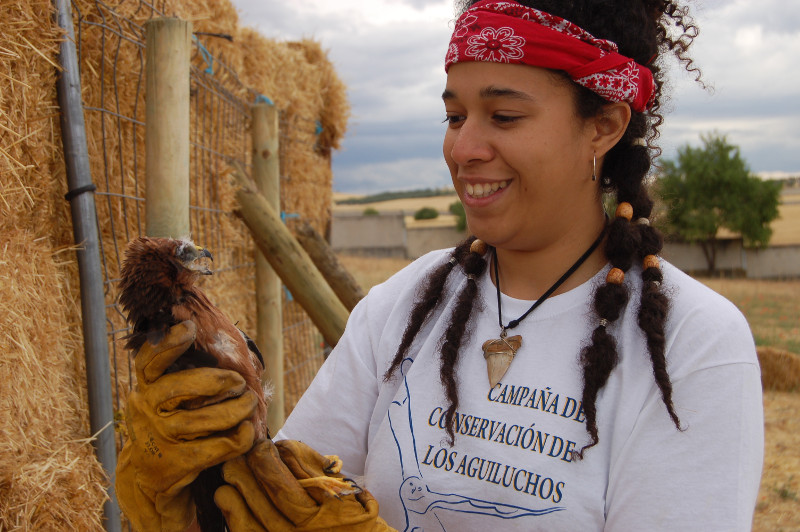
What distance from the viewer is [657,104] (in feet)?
6.22

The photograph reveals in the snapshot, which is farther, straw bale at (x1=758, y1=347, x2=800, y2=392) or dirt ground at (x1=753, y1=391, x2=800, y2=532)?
straw bale at (x1=758, y1=347, x2=800, y2=392)

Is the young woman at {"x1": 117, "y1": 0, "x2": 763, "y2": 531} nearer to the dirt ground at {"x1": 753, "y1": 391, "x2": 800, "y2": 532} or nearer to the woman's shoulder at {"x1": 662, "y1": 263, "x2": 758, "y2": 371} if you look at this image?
the woman's shoulder at {"x1": 662, "y1": 263, "x2": 758, "y2": 371}

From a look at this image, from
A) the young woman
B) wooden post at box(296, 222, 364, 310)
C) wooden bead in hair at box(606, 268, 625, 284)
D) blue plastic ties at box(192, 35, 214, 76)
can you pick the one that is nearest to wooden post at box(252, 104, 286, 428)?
wooden post at box(296, 222, 364, 310)

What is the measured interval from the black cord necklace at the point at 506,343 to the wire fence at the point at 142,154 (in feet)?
3.60

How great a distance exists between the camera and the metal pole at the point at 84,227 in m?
2.52

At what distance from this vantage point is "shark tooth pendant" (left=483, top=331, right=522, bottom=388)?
1.65 metres

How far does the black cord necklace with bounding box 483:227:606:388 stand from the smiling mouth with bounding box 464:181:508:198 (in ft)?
0.96

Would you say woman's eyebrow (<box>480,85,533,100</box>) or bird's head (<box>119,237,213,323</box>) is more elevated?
woman's eyebrow (<box>480,85,533,100</box>)

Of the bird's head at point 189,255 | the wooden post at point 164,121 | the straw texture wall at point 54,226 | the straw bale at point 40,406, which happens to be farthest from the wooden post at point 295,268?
the bird's head at point 189,255

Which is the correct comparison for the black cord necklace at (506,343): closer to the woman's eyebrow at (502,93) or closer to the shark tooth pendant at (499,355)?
the shark tooth pendant at (499,355)

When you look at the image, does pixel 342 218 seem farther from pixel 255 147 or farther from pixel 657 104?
pixel 657 104

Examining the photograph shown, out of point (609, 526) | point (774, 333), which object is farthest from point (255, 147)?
point (774, 333)

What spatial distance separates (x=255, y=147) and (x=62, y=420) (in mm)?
2635

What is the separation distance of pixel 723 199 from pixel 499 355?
33.4m
